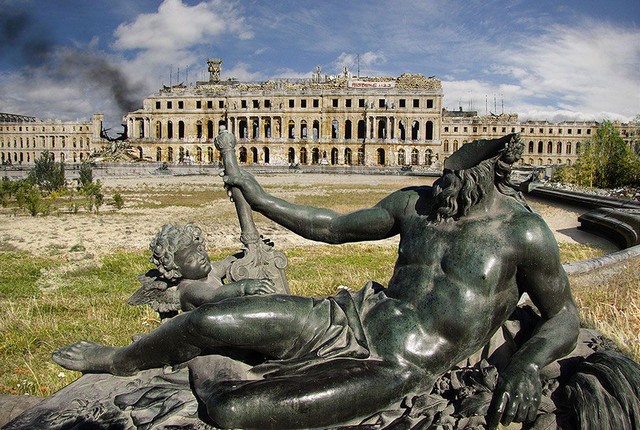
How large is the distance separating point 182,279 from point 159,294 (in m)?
0.16

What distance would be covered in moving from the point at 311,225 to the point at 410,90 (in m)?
61.6

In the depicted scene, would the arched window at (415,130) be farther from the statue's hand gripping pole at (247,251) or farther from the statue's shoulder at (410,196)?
the statue's shoulder at (410,196)

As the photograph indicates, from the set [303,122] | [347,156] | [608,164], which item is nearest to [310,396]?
[608,164]

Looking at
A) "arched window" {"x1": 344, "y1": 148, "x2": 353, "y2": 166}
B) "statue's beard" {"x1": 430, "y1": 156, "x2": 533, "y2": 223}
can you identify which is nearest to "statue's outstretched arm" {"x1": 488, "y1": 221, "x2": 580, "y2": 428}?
"statue's beard" {"x1": 430, "y1": 156, "x2": 533, "y2": 223}

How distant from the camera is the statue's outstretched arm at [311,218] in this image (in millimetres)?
2609

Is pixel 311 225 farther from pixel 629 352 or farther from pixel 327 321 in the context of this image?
pixel 629 352

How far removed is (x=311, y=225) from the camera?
2.71 metres

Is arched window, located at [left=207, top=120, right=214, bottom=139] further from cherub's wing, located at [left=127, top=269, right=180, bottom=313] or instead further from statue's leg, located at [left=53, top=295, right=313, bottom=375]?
statue's leg, located at [left=53, top=295, right=313, bottom=375]

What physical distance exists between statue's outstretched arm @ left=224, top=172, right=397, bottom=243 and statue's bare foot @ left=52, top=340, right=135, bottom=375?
104cm

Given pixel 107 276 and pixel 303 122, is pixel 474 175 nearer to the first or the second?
pixel 107 276

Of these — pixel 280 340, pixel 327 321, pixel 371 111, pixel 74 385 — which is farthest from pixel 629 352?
pixel 371 111

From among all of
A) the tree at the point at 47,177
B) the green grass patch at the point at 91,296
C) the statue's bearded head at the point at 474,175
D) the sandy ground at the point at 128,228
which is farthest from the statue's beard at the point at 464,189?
the tree at the point at 47,177

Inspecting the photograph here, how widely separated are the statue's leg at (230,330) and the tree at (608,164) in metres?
29.4

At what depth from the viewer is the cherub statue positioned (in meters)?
2.52
